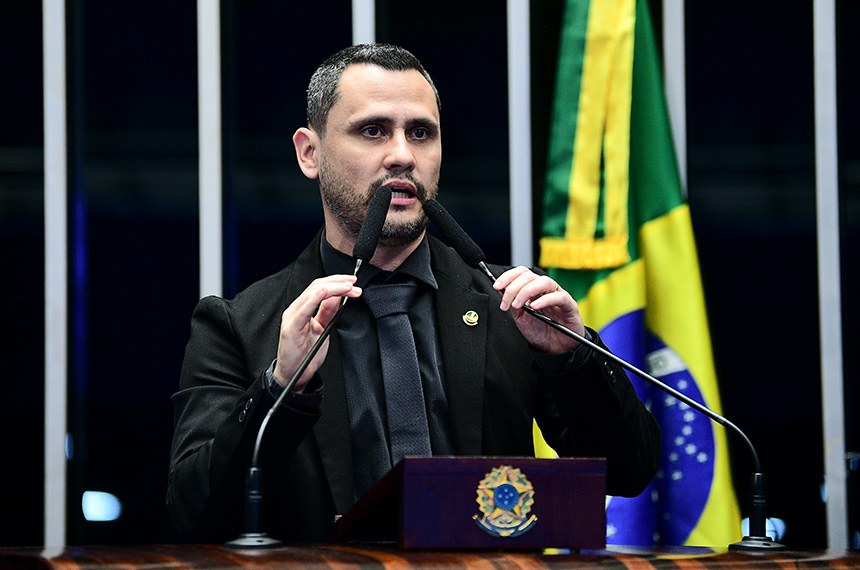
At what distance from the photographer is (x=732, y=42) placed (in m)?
3.37

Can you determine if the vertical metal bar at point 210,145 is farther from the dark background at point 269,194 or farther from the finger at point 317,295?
the finger at point 317,295

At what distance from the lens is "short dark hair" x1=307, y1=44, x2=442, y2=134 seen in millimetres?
2582

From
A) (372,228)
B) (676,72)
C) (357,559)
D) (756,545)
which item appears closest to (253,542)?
(357,559)

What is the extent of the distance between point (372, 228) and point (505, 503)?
1.81ft

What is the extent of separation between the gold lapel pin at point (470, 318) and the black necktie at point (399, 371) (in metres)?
0.11

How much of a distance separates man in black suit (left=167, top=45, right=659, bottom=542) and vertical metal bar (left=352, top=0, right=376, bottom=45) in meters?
0.71

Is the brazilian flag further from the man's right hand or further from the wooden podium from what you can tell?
the wooden podium

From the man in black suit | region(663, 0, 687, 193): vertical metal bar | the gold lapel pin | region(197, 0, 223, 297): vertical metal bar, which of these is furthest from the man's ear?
region(663, 0, 687, 193): vertical metal bar

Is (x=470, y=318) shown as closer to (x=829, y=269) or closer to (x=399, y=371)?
(x=399, y=371)

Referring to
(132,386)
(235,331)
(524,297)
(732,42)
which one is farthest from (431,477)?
(732,42)

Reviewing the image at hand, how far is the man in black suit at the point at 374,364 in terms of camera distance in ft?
7.23

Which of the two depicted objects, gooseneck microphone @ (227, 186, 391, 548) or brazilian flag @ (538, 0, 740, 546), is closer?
gooseneck microphone @ (227, 186, 391, 548)

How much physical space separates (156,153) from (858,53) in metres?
1.76

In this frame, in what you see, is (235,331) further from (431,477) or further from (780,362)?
(780,362)
